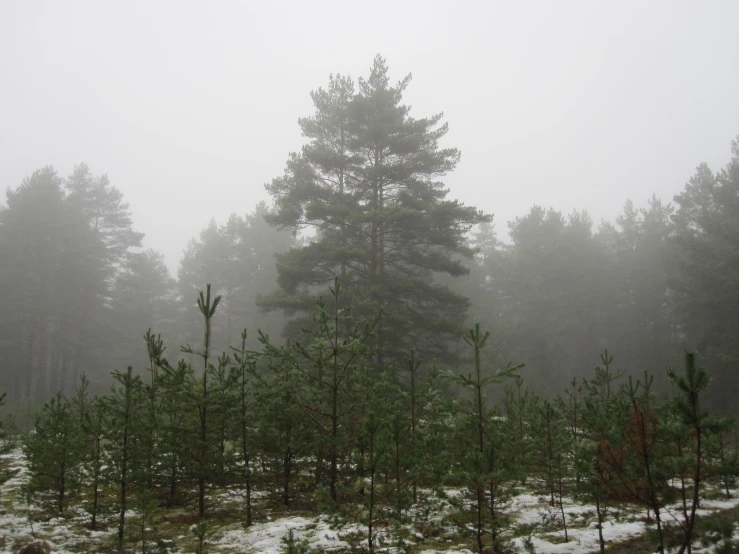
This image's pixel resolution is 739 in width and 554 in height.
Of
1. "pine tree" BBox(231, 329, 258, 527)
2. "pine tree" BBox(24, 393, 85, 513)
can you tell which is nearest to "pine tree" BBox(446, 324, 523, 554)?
"pine tree" BBox(231, 329, 258, 527)

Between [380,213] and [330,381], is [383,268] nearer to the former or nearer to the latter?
[380,213]

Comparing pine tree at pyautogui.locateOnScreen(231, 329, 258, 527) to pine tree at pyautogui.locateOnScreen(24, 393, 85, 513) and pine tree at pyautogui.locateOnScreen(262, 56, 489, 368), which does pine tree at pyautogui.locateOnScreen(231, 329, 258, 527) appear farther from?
pine tree at pyautogui.locateOnScreen(262, 56, 489, 368)

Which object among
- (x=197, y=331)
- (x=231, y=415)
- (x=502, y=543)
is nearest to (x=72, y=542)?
(x=231, y=415)

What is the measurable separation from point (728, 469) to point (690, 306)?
23.0 metres

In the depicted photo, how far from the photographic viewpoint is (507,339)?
28.3 m

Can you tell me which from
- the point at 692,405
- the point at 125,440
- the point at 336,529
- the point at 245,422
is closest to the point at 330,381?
the point at 245,422

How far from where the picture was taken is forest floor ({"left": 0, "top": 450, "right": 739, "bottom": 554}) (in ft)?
20.0

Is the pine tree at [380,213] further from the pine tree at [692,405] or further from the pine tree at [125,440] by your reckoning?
the pine tree at [692,405]

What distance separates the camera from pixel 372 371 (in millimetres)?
13891

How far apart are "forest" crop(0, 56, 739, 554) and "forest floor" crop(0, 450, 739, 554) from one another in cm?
7

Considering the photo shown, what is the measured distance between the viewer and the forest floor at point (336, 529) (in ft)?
20.0

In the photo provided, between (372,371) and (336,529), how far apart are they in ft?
24.6

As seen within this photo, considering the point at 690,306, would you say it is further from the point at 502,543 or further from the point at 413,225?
the point at 502,543

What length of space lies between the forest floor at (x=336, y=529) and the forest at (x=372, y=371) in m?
0.07
